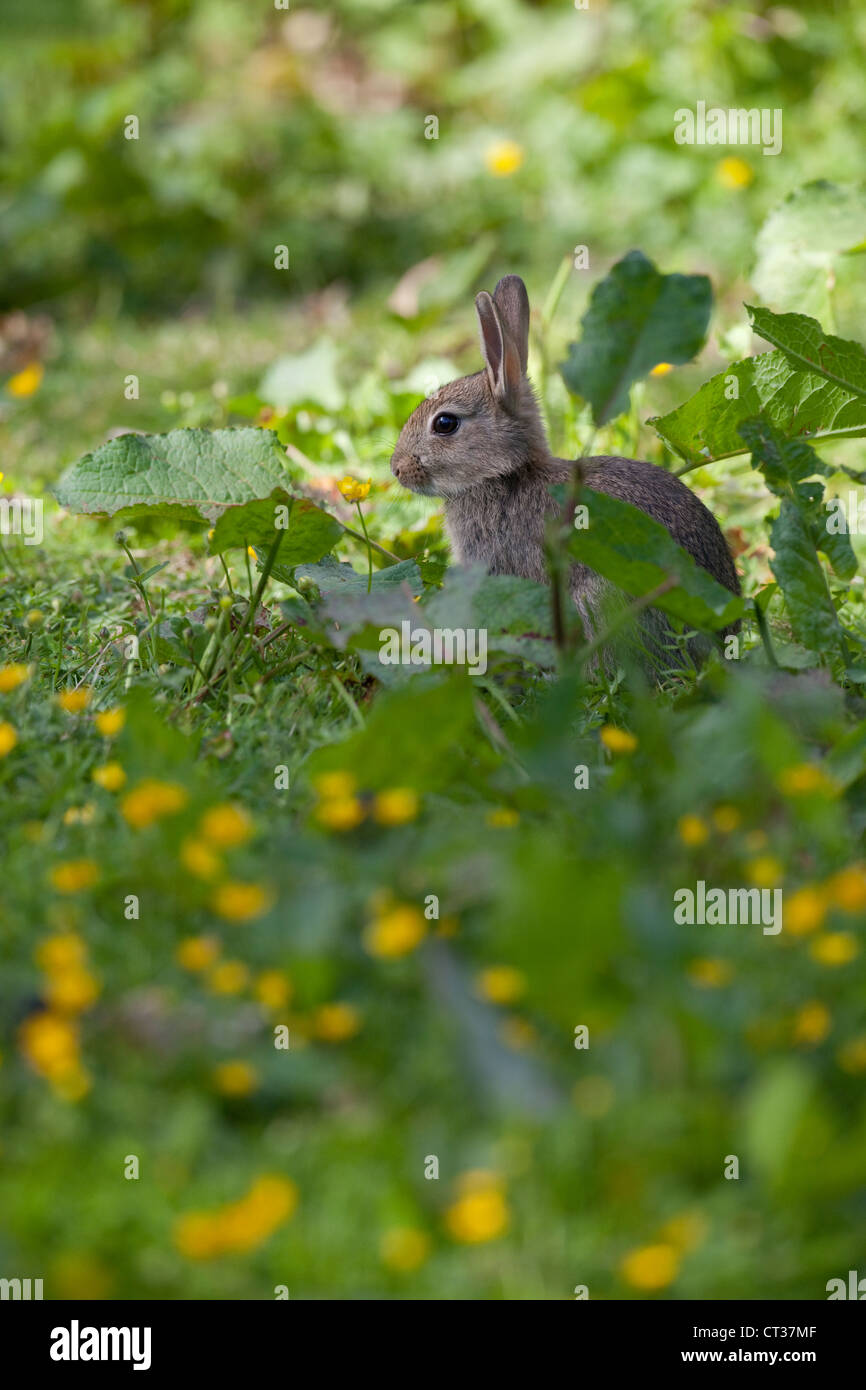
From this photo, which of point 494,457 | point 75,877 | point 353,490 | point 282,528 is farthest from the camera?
point 494,457

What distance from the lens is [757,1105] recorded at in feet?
6.50

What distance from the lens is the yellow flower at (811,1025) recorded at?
2.17m

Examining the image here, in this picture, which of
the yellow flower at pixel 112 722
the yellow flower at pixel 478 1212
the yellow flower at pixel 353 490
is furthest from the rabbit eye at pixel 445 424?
the yellow flower at pixel 478 1212

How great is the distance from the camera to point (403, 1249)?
192 centimetres

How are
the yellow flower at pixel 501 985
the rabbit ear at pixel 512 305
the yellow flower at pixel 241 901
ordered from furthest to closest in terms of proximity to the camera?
1. the rabbit ear at pixel 512 305
2. the yellow flower at pixel 241 901
3. the yellow flower at pixel 501 985

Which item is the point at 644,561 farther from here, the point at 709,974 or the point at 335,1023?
the point at 335,1023

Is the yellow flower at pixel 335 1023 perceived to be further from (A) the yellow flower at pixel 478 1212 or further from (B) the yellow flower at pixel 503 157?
(B) the yellow flower at pixel 503 157

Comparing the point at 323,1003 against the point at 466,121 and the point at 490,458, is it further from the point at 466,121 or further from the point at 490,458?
the point at 466,121

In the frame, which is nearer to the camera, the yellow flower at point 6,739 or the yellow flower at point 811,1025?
the yellow flower at point 811,1025

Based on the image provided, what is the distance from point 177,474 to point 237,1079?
2.16 metres

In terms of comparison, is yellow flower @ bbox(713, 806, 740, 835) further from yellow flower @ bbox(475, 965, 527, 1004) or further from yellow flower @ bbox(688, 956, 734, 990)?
yellow flower @ bbox(475, 965, 527, 1004)

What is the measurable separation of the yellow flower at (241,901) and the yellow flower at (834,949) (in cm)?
→ 90

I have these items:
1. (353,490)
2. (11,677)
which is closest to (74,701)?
(11,677)
